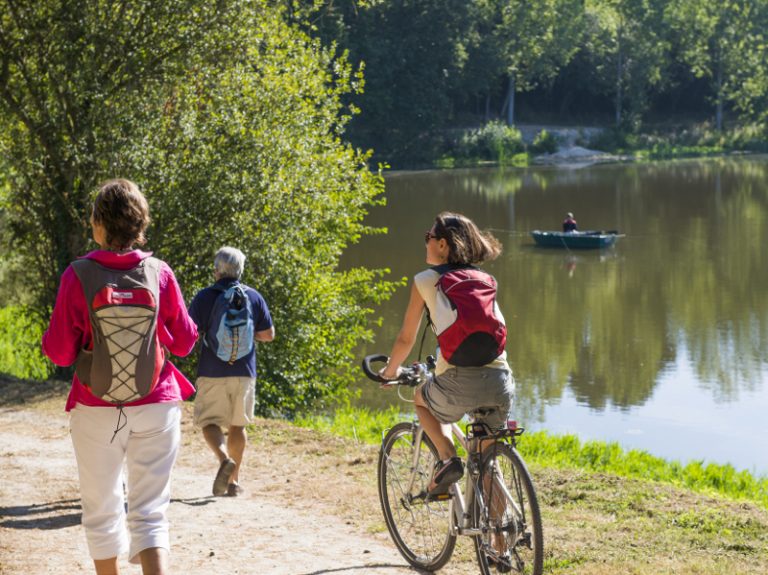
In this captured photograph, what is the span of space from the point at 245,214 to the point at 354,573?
848 centimetres

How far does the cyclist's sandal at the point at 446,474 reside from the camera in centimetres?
523

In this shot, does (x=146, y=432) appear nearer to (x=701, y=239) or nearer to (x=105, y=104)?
(x=105, y=104)

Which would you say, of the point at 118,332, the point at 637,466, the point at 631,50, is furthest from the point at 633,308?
the point at 631,50

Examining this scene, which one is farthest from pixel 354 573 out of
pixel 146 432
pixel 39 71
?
pixel 39 71

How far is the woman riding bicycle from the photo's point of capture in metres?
5.06

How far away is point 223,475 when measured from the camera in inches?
281

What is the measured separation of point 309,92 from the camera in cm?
1499

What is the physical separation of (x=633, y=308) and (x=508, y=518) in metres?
20.9

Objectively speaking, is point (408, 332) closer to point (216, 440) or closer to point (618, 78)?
point (216, 440)

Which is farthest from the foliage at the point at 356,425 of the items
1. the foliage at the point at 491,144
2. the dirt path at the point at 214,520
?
the foliage at the point at 491,144

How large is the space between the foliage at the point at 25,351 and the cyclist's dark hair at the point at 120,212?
31.5 ft

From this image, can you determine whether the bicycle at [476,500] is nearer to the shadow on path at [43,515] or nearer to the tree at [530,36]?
the shadow on path at [43,515]

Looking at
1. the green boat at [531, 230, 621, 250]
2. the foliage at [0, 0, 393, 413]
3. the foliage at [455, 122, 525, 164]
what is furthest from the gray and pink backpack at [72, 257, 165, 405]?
the foliage at [455, 122, 525, 164]

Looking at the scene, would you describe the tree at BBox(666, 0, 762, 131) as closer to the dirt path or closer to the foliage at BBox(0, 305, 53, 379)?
the foliage at BBox(0, 305, 53, 379)
